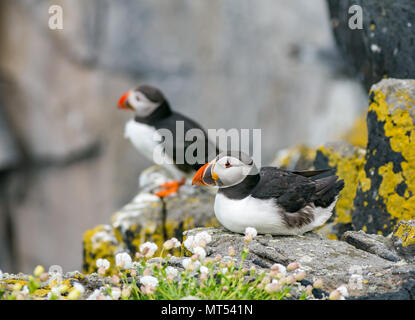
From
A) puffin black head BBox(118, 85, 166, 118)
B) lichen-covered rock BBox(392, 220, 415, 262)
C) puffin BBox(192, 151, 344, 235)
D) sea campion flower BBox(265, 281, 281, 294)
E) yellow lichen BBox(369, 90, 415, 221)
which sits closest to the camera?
sea campion flower BBox(265, 281, 281, 294)

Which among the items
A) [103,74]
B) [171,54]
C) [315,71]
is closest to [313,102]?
[315,71]

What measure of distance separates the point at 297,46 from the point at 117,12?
3.04 metres

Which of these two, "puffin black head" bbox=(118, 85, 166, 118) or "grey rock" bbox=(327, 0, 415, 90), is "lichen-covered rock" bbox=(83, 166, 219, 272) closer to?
"puffin black head" bbox=(118, 85, 166, 118)

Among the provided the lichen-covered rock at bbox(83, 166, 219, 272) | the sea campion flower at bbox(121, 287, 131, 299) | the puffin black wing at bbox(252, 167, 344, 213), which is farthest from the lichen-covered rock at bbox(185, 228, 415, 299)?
the lichen-covered rock at bbox(83, 166, 219, 272)

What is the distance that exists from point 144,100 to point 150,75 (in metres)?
4.52

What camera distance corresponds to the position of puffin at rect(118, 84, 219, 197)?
5.27m

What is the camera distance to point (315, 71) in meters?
9.98

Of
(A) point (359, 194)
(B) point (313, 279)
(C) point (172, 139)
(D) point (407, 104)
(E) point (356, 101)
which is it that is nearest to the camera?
(B) point (313, 279)

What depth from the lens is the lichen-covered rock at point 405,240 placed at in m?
3.25

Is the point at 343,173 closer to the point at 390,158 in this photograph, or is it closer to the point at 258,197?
the point at 390,158

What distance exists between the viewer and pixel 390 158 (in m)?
3.98

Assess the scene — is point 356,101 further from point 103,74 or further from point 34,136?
point 34,136

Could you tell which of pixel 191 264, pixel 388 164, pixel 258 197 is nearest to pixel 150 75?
pixel 388 164

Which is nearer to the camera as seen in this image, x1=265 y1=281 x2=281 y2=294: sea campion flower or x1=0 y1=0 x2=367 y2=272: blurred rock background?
x1=265 y1=281 x2=281 y2=294: sea campion flower
